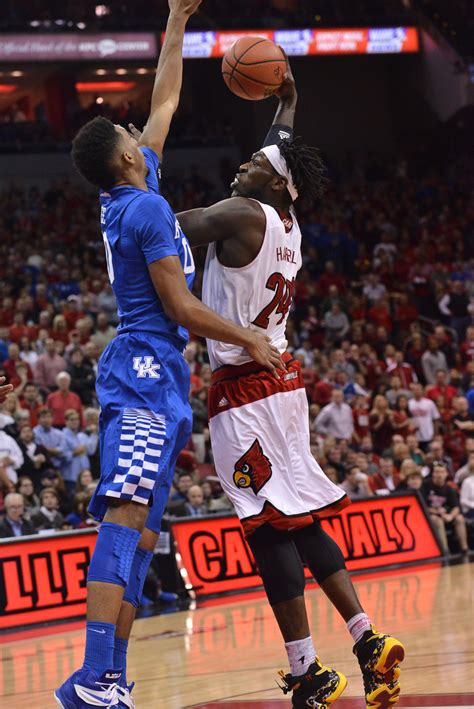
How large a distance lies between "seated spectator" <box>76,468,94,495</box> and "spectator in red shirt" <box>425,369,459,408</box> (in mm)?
6834

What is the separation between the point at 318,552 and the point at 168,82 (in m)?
2.26

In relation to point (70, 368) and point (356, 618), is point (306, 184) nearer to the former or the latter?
point (356, 618)

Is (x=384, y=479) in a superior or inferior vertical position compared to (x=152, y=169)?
inferior

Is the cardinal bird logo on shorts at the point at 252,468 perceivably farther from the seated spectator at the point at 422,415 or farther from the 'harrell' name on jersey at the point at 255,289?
the seated spectator at the point at 422,415

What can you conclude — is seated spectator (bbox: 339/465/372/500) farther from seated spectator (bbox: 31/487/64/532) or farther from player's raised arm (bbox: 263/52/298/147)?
player's raised arm (bbox: 263/52/298/147)

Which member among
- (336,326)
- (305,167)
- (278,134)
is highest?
(278,134)

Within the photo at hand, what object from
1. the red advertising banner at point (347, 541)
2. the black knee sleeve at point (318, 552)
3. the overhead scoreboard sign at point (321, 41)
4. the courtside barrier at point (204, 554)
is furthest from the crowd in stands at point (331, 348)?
the black knee sleeve at point (318, 552)

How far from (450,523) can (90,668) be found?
1040cm

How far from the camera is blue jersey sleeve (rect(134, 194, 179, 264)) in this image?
4523 mm

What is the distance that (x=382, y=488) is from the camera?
47.0ft

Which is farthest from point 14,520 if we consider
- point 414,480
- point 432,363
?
point 432,363

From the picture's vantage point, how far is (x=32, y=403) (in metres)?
13.7

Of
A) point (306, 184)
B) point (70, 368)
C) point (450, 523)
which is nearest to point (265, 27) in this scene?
point (70, 368)

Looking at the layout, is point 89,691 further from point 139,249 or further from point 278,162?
point 278,162
